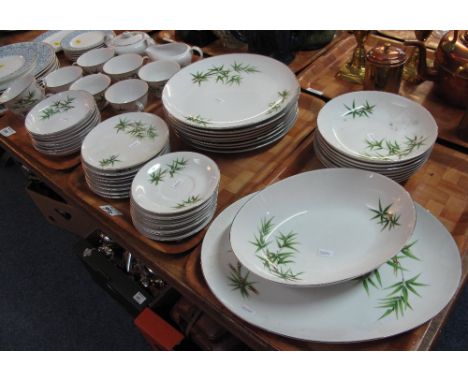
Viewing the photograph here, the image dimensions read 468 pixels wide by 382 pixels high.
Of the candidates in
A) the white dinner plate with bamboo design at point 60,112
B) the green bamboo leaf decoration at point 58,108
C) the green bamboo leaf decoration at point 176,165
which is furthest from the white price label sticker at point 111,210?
the green bamboo leaf decoration at point 58,108

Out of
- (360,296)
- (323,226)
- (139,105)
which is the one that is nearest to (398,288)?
(360,296)

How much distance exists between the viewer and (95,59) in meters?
1.31

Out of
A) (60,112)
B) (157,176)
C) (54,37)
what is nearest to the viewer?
(157,176)

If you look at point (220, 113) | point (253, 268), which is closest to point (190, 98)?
point (220, 113)

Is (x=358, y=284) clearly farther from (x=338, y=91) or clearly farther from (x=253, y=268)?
(x=338, y=91)

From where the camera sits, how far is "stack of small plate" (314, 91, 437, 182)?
79 cm

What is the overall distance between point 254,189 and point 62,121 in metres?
0.57

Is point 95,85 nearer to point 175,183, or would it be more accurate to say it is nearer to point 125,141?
point 125,141

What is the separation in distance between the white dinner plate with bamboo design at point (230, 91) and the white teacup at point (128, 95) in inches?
3.9

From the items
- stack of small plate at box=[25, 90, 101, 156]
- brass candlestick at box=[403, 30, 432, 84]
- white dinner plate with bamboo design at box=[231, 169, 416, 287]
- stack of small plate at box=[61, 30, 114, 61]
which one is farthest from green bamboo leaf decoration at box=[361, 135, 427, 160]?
stack of small plate at box=[61, 30, 114, 61]

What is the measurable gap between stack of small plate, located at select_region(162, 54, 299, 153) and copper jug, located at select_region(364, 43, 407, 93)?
7.8 inches

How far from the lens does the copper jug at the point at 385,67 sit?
0.95 m

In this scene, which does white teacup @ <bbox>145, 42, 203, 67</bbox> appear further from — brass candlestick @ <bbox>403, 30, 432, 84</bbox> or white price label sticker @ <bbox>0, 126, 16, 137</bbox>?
brass candlestick @ <bbox>403, 30, 432, 84</bbox>
